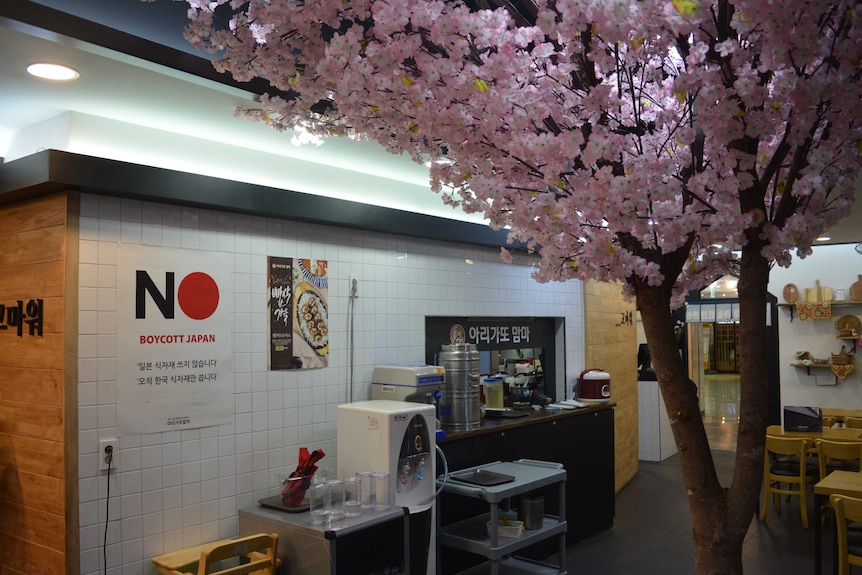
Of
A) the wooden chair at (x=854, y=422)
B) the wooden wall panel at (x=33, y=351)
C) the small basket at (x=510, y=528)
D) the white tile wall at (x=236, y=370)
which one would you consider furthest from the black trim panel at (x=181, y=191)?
the wooden chair at (x=854, y=422)

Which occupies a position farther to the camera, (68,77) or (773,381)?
(773,381)

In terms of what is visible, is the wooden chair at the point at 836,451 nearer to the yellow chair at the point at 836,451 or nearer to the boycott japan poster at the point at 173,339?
the yellow chair at the point at 836,451

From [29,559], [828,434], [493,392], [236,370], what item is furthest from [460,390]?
[828,434]

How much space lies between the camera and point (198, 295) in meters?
3.96

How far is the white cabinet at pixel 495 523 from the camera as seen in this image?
4367mm

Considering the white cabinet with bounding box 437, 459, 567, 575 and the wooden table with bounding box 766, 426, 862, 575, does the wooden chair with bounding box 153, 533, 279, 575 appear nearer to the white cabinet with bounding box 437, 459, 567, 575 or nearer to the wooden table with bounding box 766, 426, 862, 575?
the white cabinet with bounding box 437, 459, 567, 575

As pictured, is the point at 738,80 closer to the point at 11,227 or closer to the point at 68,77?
the point at 68,77

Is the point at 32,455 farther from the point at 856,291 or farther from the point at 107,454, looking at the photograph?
the point at 856,291

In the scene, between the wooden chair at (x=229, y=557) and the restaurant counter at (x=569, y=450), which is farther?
the restaurant counter at (x=569, y=450)

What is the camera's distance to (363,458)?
4121 millimetres

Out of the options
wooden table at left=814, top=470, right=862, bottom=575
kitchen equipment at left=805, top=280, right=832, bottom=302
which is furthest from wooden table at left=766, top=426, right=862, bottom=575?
kitchen equipment at left=805, top=280, right=832, bottom=302

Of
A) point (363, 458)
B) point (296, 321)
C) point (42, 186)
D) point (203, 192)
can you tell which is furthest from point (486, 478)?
point (42, 186)

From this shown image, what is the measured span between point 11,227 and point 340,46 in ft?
10.3

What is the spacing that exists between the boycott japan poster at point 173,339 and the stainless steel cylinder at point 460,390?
1.78m
